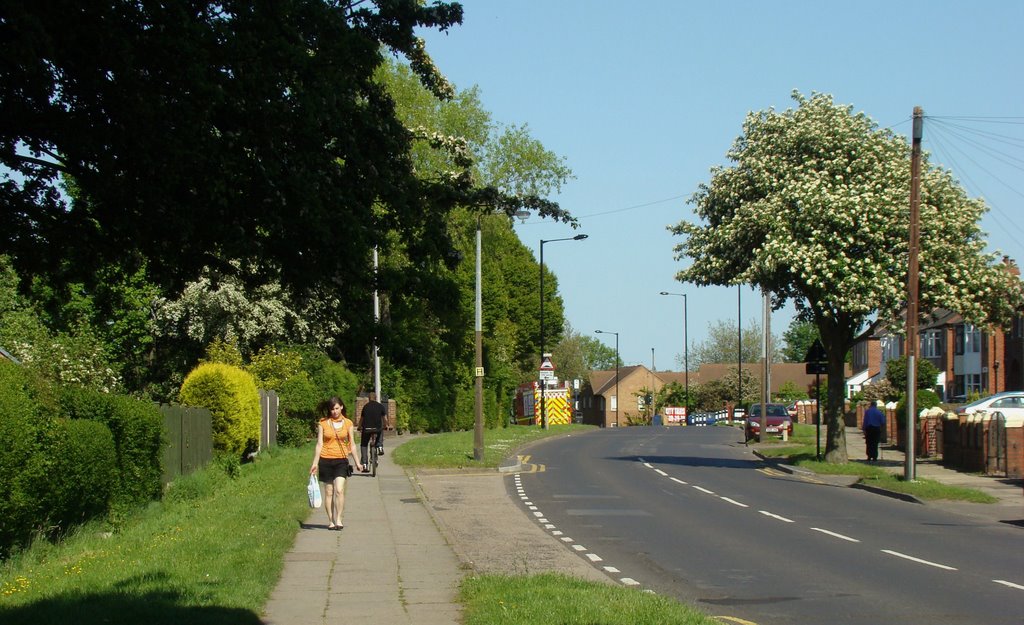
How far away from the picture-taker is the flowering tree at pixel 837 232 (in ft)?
93.6

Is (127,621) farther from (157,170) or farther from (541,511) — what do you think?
(541,511)

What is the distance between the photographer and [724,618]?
9.78 meters

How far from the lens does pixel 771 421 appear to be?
50.7 metres

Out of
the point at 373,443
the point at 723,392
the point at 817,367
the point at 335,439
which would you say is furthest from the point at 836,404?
the point at 723,392

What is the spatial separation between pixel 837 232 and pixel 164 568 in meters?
21.3

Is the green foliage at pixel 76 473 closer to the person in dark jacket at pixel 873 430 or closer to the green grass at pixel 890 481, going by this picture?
the green grass at pixel 890 481

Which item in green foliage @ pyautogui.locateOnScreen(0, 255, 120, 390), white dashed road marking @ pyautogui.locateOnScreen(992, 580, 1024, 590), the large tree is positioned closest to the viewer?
the large tree

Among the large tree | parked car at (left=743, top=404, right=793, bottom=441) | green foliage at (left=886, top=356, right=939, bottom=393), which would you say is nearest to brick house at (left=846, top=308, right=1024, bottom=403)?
green foliage at (left=886, top=356, right=939, bottom=393)

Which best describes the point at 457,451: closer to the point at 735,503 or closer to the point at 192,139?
the point at 735,503

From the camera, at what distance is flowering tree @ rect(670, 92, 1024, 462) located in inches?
1123

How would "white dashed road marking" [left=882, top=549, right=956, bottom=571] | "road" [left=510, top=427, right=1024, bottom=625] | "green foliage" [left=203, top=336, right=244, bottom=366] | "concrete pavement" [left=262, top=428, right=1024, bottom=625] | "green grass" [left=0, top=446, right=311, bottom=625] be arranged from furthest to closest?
"green foliage" [left=203, top=336, right=244, bottom=366], "white dashed road marking" [left=882, top=549, right=956, bottom=571], "road" [left=510, top=427, right=1024, bottom=625], "concrete pavement" [left=262, top=428, right=1024, bottom=625], "green grass" [left=0, top=446, right=311, bottom=625]

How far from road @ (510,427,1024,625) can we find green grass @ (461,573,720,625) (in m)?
0.76

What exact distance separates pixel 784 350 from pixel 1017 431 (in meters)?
152

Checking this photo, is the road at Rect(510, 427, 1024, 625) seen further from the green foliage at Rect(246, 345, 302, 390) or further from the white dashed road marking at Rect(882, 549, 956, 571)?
the green foliage at Rect(246, 345, 302, 390)
